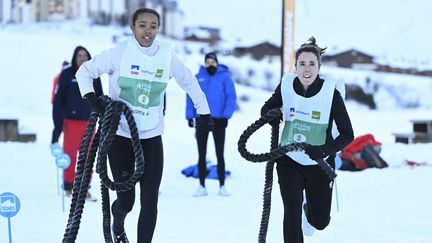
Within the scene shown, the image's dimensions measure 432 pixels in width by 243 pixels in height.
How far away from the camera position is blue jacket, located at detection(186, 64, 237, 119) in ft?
24.7

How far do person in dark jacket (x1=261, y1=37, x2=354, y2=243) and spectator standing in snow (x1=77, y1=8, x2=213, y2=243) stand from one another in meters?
0.76

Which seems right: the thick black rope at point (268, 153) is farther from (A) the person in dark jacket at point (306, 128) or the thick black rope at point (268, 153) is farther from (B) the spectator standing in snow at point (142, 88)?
(B) the spectator standing in snow at point (142, 88)

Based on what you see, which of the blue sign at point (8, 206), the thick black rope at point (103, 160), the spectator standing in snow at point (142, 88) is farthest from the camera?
the blue sign at point (8, 206)

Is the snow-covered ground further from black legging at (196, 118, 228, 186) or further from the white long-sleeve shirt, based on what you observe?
the white long-sleeve shirt

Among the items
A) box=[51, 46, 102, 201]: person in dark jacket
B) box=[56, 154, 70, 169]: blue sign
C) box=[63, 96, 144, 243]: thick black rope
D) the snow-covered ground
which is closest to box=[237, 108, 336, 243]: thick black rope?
box=[63, 96, 144, 243]: thick black rope

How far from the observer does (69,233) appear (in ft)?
12.9

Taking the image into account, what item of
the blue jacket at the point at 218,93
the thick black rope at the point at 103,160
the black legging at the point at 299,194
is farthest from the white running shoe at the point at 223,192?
the thick black rope at the point at 103,160

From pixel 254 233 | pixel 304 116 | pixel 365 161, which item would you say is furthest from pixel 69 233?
pixel 365 161

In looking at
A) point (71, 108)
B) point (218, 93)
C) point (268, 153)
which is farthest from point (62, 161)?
point (268, 153)

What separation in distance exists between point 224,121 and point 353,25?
385ft

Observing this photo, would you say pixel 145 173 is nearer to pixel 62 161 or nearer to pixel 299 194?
pixel 299 194

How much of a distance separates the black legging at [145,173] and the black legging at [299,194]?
0.85m

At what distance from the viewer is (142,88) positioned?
4.24m

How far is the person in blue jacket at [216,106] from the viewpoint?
24.6ft
